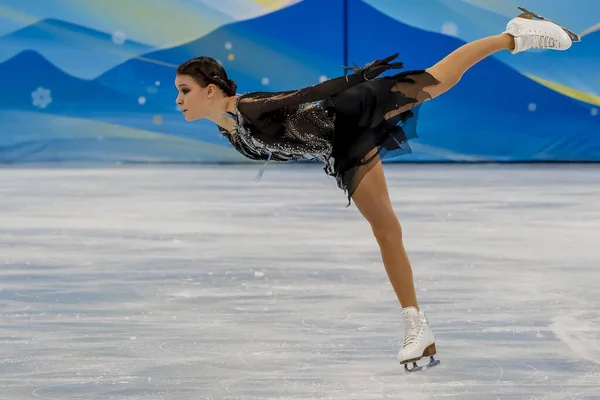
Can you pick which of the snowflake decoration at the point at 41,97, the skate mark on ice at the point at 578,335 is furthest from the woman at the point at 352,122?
the snowflake decoration at the point at 41,97

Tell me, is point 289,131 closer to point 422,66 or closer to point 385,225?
point 385,225

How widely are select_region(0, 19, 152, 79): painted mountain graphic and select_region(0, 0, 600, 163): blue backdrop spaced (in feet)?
0.03

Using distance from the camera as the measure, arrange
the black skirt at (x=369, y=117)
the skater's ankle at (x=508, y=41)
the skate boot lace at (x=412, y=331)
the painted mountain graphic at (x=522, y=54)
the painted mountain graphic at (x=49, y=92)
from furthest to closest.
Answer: the painted mountain graphic at (x=49, y=92) → the painted mountain graphic at (x=522, y=54) → the skater's ankle at (x=508, y=41) → the black skirt at (x=369, y=117) → the skate boot lace at (x=412, y=331)

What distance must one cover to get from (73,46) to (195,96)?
9.24 meters

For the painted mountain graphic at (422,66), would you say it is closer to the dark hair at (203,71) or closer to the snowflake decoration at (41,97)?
the snowflake decoration at (41,97)

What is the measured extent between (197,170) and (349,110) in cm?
825

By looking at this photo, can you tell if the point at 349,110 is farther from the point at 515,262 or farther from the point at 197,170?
the point at 197,170

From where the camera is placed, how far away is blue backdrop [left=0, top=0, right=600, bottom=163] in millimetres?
11836

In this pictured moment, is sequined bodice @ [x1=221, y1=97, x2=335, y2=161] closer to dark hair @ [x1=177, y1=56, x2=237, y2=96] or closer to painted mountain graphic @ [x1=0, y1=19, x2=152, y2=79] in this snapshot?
dark hair @ [x1=177, y1=56, x2=237, y2=96]

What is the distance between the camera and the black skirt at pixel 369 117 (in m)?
3.12

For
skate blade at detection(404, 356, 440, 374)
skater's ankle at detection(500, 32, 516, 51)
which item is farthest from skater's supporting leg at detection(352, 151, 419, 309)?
skater's ankle at detection(500, 32, 516, 51)

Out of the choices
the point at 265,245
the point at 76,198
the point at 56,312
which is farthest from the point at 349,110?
the point at 76,198

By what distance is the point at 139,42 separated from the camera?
1191 centimetres

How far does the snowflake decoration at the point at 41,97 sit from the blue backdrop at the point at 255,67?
10mm
